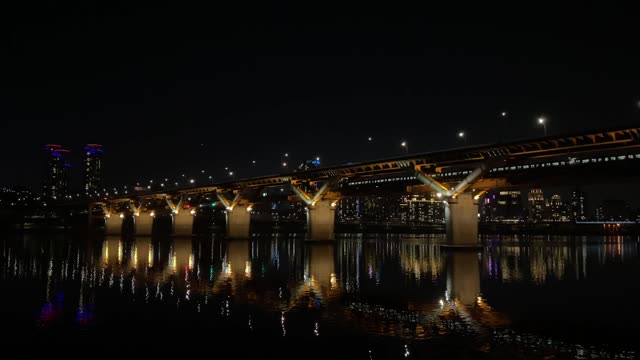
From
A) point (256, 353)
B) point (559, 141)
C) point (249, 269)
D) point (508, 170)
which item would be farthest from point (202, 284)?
point (508, 170)

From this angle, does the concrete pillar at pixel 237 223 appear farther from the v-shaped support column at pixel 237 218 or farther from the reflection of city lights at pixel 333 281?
the reflection of city lights at pixel 333 281

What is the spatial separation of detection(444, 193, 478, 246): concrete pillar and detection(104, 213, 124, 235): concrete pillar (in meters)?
86.5

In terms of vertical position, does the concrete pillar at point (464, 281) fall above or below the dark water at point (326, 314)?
below

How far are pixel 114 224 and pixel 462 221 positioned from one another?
8957 centimetres

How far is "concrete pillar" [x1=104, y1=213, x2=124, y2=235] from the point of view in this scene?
112938 mm

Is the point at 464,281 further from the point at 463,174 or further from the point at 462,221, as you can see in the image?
the point at 463,174

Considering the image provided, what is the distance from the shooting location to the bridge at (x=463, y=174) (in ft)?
132

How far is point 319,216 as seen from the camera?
67.3 metres

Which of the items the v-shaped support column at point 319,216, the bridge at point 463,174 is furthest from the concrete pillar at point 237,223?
the v-shaped support column at point 319,216

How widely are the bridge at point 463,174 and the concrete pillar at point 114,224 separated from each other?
41.4 metres

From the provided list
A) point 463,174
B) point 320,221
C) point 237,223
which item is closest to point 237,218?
point 237,223

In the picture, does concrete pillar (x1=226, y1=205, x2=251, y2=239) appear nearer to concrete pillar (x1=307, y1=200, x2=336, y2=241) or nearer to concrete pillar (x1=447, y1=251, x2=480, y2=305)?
concrete pillar (x1=307, y1=200, x2=336, y2=241)

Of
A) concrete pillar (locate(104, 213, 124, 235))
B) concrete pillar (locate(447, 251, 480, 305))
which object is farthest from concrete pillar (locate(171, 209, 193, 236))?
concrete pillar (locate(447, 251, 480, 305))

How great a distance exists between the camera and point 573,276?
25750mm
